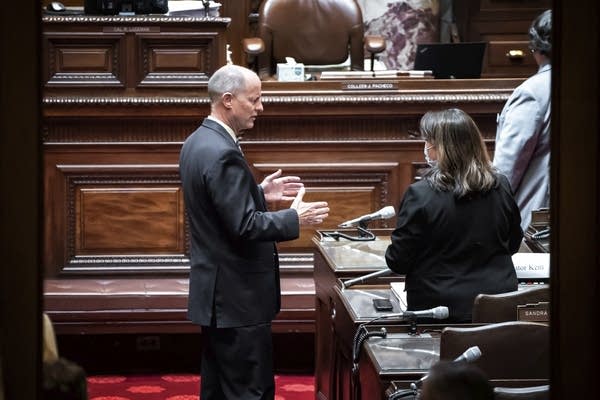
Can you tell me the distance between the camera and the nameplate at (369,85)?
604cm

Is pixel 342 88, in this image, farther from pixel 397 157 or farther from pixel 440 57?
pixel 440 57

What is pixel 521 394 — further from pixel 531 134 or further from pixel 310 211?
pixel 531 134

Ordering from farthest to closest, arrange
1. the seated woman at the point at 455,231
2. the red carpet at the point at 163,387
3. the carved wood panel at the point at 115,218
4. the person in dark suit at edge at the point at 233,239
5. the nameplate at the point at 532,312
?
the carved wood panel at the point at 115,218, the red carpet at the point at 163,387, the person in dark suit at edge at the point at 233,239, the seated woman at the point at 455,231, the nameplate at the point at 532,312

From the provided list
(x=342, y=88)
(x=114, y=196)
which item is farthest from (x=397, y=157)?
(x=114, y=196)

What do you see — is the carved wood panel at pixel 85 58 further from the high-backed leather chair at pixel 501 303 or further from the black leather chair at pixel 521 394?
the black leather chair at pixel 521 394

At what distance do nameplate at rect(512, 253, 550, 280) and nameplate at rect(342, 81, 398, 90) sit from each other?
2.36 metres

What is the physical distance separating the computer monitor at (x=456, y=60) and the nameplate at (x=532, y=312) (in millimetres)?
3716

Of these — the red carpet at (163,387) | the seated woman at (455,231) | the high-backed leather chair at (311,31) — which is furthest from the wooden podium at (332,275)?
the high-backed leather chair at (311,31)

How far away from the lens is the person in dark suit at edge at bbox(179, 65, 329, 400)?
3701 mm

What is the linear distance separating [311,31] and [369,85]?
1830 millimetres

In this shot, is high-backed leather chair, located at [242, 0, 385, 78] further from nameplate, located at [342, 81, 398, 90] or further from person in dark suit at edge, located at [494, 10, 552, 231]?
person in dark suit at edge, located at [494, 10, 552, 231]

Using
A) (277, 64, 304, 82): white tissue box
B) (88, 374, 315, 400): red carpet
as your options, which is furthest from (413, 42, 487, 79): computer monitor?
(88, 374, 315, 400): red carpet

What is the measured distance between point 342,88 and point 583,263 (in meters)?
4.64

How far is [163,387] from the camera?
5.42 metres
